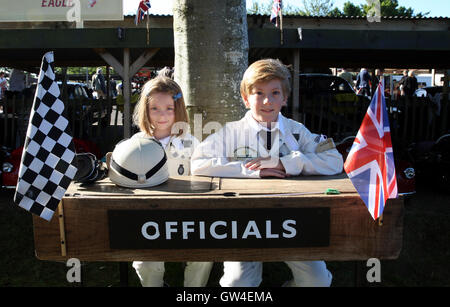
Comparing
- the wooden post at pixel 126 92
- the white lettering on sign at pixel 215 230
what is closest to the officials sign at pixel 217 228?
the white lettering on sign at pixel 215 230

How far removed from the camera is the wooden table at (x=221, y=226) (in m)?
1.83

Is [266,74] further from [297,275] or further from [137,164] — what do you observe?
[297,275]

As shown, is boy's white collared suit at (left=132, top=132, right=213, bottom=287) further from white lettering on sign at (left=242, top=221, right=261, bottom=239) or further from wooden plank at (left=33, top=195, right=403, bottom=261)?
white lettering on sign at (left=242, top=221, right=261, bottom=239)

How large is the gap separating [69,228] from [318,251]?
114 cm

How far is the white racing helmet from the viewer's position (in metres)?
1.98

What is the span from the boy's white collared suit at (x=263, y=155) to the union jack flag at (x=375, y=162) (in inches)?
15.1

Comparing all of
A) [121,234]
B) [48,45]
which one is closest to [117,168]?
[121,234]

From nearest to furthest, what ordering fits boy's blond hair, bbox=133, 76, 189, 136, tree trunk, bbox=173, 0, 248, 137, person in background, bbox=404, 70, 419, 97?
boy's blond hair, bbox=133, 76, 189, 136 → tree trunk, bbox=173, 0, 248, 137 → person in background, bbox=404, 70, 419, 97

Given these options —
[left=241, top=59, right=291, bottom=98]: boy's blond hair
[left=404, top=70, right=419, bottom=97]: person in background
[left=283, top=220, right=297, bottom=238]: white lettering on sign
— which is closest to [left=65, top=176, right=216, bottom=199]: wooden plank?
[left=283, top=220, right=297, bottom=238]: white lettering on sign

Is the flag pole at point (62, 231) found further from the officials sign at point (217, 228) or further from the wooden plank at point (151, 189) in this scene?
the officials sign at point (217, 228)

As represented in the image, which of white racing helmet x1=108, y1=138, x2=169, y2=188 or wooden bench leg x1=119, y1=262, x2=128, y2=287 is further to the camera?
wooden bench leg x1=119, y1=262, x2=128, y2=287

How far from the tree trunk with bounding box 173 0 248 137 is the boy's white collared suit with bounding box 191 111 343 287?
1056 millimetres
